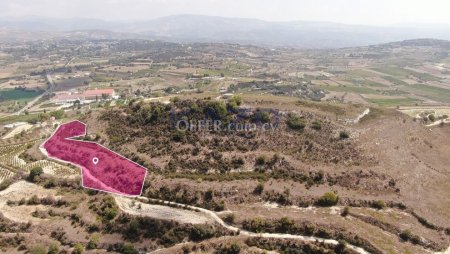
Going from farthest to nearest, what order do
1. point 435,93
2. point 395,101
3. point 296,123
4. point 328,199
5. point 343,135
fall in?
point 435,93 < point 395,101 < point 296,123 < point 343,135 < point 328,199

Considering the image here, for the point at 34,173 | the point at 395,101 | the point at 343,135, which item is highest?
the point at 343,135

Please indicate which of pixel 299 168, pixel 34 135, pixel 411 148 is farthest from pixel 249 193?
pixel 34 135

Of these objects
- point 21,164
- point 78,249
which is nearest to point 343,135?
point 78,249

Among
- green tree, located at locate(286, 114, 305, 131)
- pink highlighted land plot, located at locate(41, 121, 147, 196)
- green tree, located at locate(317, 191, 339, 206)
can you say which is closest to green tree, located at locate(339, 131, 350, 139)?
green tree, located at locate(286, 114, 305, 131)

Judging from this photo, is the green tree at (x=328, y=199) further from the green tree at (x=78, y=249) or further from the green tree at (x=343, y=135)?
the green tree at (x=78, y=249)

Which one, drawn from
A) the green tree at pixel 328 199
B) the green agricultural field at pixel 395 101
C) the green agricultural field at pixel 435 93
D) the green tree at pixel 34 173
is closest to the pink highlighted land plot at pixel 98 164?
the green tree at pixel 34 173

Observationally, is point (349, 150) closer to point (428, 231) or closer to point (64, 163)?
point (428, 231)

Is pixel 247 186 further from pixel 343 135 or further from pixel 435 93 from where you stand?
pixel 435 93

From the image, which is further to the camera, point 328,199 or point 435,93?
point 435,93

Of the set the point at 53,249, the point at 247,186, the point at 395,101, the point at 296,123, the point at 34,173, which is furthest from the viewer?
the point at 395,101
